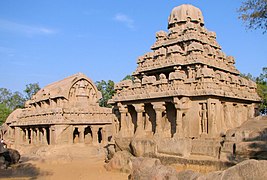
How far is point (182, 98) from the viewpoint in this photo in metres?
18.8

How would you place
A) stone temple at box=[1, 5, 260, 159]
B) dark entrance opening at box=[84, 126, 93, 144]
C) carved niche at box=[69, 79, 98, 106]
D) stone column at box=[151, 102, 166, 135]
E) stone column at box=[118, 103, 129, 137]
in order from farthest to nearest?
1. dark entrance opening at box=[84, 126, 93, 144]
2. carved niche at box=[69, 79, 98, 106]
3. stone column at box=[118, 103, 129, 137]
4. stone column at box=[151, 102, 166, 135]
5. stone temple at box=[1, 5, 260, 159]

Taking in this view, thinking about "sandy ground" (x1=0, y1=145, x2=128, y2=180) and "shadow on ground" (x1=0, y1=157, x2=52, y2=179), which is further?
"shadow on ground" (x1=0, y1=157, x2=52, y2=179)

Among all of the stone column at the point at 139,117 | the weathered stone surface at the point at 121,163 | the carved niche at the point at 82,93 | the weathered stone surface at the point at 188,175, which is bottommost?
the weathered stone surface at the point at 121,163

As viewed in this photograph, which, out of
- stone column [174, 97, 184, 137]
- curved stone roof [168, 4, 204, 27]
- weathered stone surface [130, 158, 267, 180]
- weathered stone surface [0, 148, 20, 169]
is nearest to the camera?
weathered stone surface [130, 158, 267, 180]

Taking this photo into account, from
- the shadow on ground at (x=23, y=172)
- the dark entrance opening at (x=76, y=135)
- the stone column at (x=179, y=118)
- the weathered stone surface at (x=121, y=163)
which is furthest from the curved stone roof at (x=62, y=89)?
the stone column at (x=179, y=118)

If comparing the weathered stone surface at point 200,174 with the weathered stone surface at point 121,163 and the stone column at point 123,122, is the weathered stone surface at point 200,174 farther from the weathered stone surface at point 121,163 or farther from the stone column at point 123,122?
the stone column at point 123,122

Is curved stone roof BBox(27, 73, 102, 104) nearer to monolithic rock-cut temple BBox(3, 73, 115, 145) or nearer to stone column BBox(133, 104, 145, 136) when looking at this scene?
monolithic rock-cut temple BBox(3, 73, 115, 145)

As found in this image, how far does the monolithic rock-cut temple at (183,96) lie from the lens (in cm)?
1828

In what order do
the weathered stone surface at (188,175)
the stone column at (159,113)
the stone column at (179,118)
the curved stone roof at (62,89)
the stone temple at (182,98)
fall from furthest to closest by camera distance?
1. the curved stone roof at (62,89)
2. the stone column at (159,113)
3. the stone column at (179,118)
4. the stone temple at (182,98)
5. the weathered stone surface at (188,175)

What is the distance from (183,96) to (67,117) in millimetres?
15572

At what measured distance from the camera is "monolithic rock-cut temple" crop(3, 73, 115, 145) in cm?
3062

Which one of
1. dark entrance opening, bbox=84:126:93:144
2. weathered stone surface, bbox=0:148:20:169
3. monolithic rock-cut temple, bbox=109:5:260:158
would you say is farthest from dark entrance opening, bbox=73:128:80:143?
monolithic rock-cut temple, bbox=109:5:260:158

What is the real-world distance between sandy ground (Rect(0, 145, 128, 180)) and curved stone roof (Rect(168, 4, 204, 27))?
1230cm

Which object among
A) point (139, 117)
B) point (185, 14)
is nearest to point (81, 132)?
point (139, 117)
